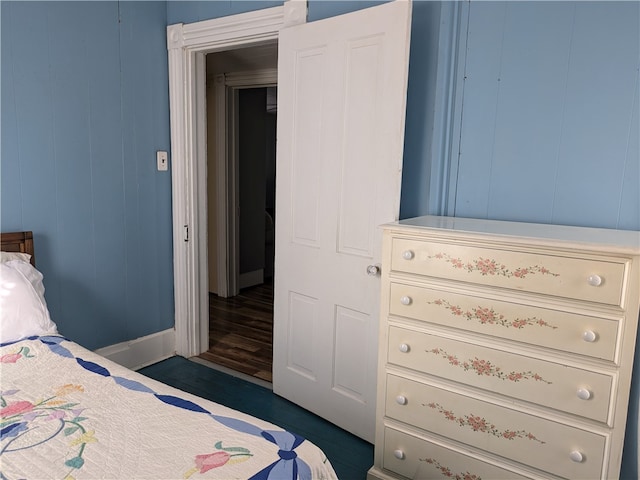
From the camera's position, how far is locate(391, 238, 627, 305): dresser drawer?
143cm

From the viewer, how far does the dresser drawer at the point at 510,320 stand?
4.81 ft

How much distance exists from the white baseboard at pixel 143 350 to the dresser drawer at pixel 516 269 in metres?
2.00

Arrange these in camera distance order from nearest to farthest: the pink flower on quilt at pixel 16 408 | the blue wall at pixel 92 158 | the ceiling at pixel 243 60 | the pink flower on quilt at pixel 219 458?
the pink flower on quilt at pixel 219 458 < the pink flower on quilt at pixel 16 408 < the blue wall at pixel 92 158 < the ceiling at pixel 243 60

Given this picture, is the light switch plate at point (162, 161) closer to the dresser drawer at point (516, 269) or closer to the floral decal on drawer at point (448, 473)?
the dresser drawer at point (516, 269)

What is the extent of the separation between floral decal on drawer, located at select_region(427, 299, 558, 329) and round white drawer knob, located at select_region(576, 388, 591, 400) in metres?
0.21

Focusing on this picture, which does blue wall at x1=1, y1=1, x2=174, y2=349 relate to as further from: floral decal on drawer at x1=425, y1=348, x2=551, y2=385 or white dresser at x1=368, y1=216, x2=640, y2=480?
floral decal on drawer at x1=425, y1=348, x2=551, y2=385

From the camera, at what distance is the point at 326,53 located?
2297 mm

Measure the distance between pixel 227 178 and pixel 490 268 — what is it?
11.3 ft

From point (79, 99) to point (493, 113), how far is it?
215 cm

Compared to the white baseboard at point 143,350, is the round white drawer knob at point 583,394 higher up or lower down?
higher up

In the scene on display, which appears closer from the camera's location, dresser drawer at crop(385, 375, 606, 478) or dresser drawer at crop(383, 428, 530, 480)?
dresser drawer at crop(385, 375, 606, 478)

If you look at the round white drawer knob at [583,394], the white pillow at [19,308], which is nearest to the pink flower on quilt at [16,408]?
the white pillow at [19,308]

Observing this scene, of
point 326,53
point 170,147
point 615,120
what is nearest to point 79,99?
point 170,147

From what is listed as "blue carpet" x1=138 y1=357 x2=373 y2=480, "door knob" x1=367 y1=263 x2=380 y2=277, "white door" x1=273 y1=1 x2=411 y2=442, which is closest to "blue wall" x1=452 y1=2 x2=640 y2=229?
"white door" x1=273 y1=1 x2=411 y2=442
